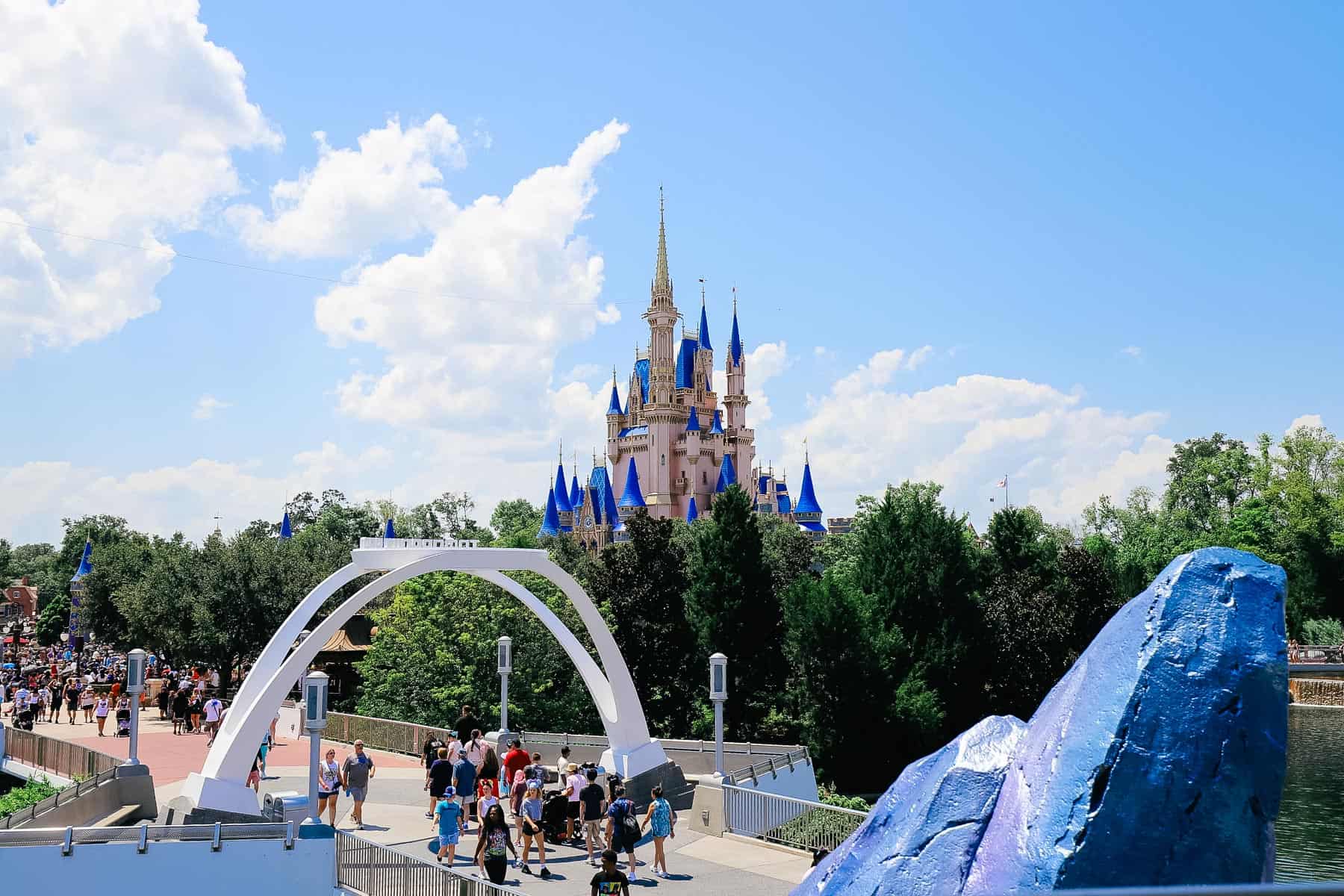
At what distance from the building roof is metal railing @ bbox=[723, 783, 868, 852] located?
327 ft

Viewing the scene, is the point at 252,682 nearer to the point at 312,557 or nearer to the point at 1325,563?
the point at 312,557

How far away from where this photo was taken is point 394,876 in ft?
48.3

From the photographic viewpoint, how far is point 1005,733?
1005 cm

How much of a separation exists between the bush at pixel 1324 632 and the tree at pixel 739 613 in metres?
43.3

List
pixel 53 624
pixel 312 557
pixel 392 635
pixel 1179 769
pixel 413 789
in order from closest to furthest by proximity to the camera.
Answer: pixel 1179 769
pixel 413 789
pixel 392 635
pixel 312 557
pixel 53 624

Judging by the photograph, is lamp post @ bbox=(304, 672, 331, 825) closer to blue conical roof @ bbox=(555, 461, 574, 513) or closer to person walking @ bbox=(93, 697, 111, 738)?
person walking @ bbox=(93, 697, 111, 738)

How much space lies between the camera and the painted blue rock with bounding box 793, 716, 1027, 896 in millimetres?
9328

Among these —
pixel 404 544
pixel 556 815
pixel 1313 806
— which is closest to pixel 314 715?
pixel 556 815

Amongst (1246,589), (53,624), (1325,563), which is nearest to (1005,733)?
(1246,589)

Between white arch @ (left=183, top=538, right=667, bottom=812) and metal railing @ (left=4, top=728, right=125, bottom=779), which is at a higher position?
white arch @ (left=183, top=538, right=667, bottom=812)

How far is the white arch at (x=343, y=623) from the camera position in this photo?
741 inches

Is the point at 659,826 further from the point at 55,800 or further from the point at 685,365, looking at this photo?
the point at 685,365

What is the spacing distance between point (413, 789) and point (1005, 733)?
17.0m

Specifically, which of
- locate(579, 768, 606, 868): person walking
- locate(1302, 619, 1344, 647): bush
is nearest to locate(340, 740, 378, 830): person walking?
locate(579, 768, 606, 868): person walking
